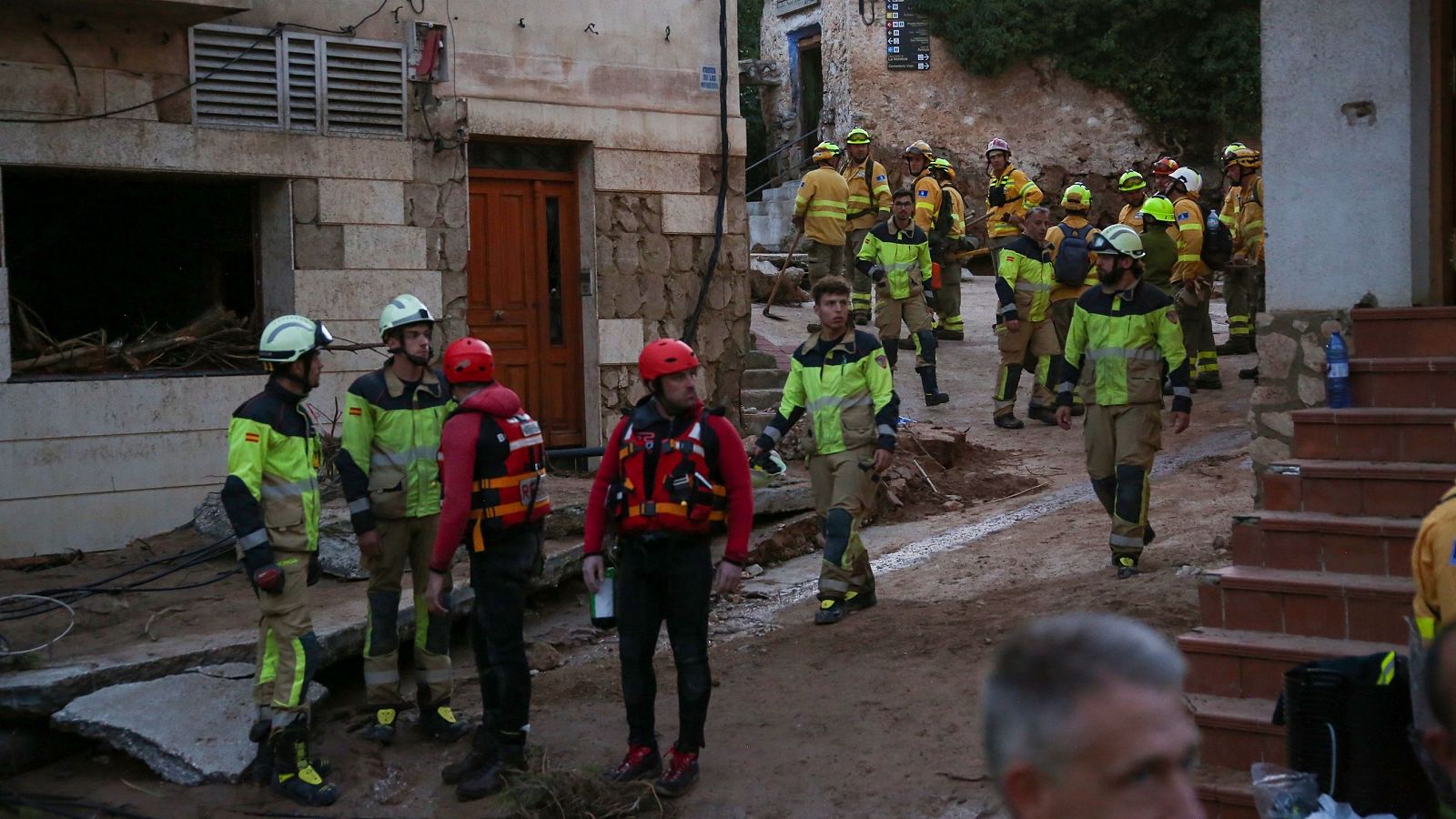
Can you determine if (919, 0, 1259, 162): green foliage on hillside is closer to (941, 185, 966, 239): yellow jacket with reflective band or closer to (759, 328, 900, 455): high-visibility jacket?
(941, 185, 966, 239): yellow jacket with reflective band

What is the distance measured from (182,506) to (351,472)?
3426 mm

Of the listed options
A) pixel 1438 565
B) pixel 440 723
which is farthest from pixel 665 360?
pixel 1438 565

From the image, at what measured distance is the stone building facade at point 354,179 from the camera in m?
9.32

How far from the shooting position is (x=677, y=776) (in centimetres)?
637

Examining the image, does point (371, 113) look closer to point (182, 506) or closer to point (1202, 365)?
point (182, 506)

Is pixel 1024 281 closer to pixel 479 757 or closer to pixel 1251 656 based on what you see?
pixel 1251 656

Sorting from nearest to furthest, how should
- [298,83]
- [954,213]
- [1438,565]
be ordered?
[1438,565], [298,83], [954,213]

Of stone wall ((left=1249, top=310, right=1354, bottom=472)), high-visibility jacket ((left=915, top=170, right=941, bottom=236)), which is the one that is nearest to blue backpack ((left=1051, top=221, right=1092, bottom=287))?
high-visibility jacket ((left=915, top=170, right=941, bottom=236))

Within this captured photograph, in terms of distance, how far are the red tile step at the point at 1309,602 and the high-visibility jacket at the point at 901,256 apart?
755 centimetres

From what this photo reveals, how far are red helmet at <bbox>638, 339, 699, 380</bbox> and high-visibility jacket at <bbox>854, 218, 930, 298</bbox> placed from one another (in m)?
7.62

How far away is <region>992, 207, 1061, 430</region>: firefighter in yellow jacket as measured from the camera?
13.3 meters

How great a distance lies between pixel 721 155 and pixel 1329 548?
7.26m

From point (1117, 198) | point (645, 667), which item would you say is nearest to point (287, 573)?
point (645, 667)

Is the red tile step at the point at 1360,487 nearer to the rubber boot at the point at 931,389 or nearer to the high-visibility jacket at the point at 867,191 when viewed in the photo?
the rubber boot at the point at 931,389
